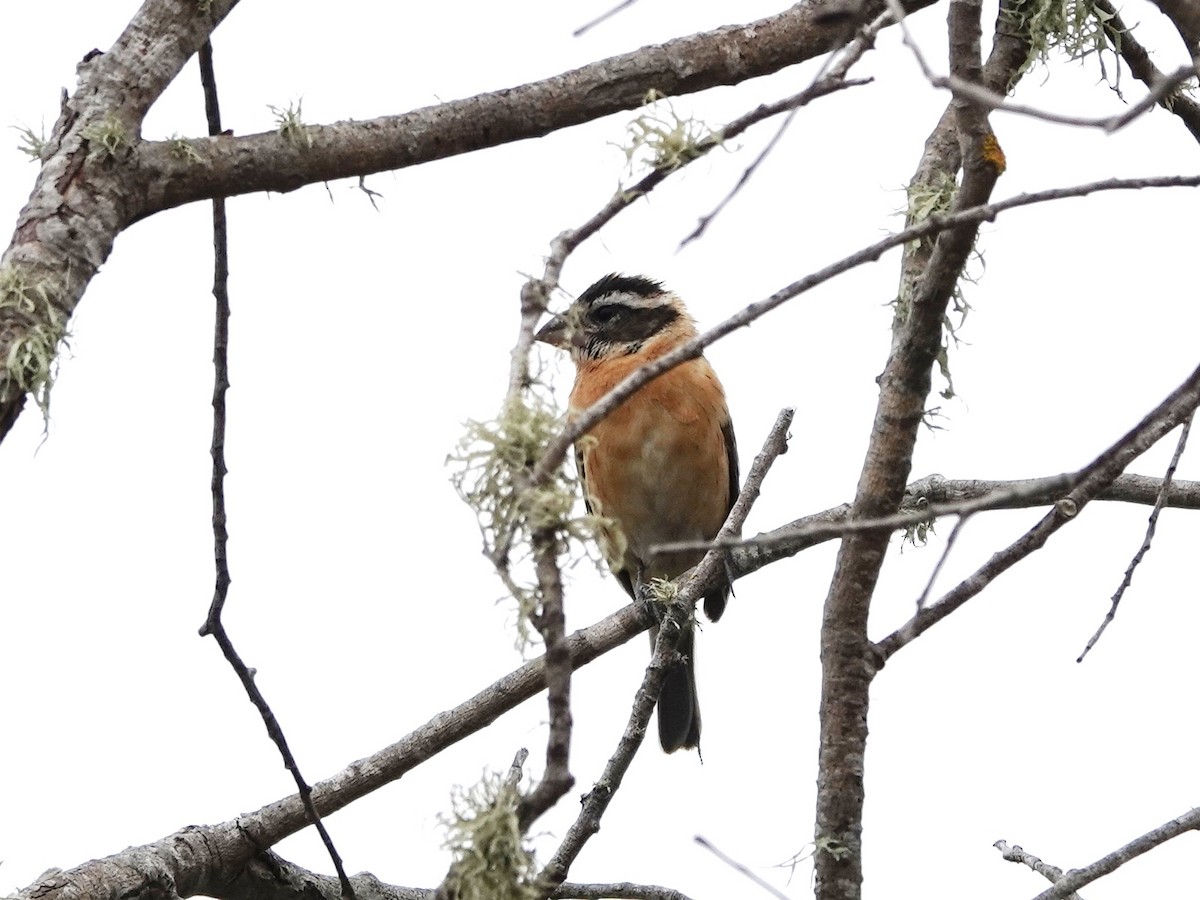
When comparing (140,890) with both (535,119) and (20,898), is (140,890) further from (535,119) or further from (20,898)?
(535,119)

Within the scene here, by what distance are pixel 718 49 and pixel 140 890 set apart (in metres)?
2.20

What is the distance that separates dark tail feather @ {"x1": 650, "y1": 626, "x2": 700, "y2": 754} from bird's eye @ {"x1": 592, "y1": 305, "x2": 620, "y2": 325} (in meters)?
1.45

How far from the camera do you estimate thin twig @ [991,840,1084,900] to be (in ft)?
10.6

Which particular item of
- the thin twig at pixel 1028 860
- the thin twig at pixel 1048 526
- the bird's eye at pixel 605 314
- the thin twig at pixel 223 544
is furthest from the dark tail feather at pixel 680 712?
the thin twig at pixel 1048 526

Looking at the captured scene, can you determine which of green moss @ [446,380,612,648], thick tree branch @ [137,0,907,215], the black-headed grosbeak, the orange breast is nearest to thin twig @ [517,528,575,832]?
green moss @ [446,380,612,648]

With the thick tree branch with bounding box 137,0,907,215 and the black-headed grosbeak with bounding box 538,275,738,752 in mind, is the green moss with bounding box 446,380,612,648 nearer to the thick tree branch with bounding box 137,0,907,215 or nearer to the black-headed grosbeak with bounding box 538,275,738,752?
the thick tree branch with bounding box 137,0,907,215

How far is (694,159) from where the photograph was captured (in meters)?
2.53

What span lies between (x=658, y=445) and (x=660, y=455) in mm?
44

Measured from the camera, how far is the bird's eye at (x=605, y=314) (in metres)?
6.76

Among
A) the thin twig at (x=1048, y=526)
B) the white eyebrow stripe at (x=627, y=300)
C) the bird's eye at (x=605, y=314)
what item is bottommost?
the thin twig at (x=1048, y=526)

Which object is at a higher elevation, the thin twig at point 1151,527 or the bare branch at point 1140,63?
the bare branch at point 1140,63

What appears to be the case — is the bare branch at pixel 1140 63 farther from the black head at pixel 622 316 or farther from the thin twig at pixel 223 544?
the black head at pixel 622 316

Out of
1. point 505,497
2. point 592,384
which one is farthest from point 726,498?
point 505,497

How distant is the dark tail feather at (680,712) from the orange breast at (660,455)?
549 millimetres
